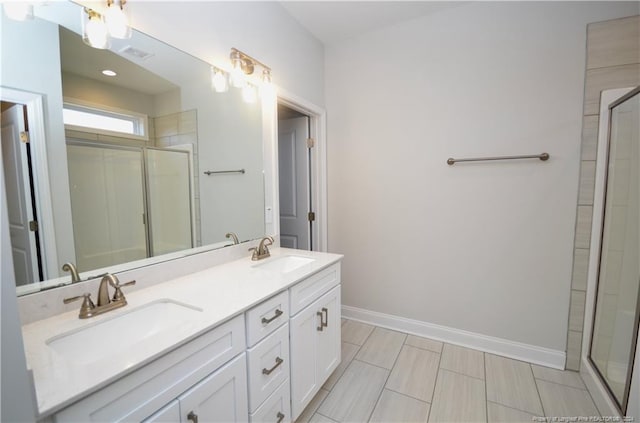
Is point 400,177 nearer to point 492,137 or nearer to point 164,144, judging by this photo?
point 492,137

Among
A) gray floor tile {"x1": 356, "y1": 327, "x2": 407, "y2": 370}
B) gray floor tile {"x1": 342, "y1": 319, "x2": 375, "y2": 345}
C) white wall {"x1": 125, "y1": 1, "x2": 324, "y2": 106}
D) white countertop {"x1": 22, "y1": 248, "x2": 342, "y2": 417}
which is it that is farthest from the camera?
gray floor tile {"x1": 342, "y1": 319, "x2": 375, "y2": 345}

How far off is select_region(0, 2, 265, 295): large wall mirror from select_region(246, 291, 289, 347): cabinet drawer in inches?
22.8

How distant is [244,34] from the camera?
67.4 inches

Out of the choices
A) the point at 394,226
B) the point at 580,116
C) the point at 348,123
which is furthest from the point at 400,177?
A: the point at 580,116

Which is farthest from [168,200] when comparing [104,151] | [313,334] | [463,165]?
[463,165]

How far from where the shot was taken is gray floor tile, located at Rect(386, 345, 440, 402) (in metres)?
1.72

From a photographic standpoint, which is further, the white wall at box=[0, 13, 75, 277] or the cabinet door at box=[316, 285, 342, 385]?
the cabinet door at box=[316, 285, 342, 385]

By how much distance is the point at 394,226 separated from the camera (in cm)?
239

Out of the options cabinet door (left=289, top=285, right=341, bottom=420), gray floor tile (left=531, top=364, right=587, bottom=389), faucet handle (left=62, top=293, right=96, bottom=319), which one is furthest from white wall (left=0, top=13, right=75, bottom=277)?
gray floor tile (left=531, top=364, right=587, bottom=389)

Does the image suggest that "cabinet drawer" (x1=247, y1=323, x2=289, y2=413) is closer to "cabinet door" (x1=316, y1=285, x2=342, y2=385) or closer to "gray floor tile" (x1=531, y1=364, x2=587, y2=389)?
"cabinet door" (x1=316, y1=285, x2=342, y2=385)

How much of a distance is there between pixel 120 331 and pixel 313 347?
3.01 ft

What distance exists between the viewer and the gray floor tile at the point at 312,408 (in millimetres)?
1528

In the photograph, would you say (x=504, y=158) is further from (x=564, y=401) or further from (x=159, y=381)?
(x=159, y=381)

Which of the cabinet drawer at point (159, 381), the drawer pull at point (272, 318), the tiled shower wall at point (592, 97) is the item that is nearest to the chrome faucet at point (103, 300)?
the cabinet drawer at point (159, 381)
